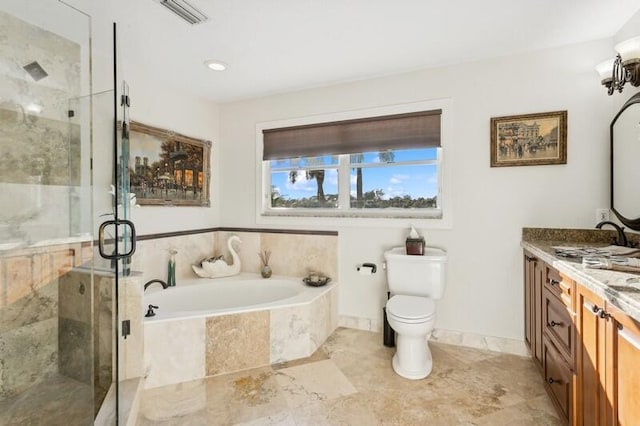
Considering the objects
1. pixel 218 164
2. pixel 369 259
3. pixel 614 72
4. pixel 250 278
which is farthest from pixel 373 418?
pixel 218 164

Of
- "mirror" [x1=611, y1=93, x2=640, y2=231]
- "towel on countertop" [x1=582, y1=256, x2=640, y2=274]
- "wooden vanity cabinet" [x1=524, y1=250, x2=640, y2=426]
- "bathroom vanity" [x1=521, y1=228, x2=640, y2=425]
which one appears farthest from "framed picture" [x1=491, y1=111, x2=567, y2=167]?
"towel on countertop" [x1=582, y1=256, x2=640, y2=274]

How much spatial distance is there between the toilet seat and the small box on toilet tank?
0.34 metres

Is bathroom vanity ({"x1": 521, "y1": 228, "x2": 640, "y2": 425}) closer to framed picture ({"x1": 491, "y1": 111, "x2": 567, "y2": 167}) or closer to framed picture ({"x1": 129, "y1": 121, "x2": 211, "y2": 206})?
framed picture ({"x1": 491, "y1": 111, "x2": 567, "y2": 167})

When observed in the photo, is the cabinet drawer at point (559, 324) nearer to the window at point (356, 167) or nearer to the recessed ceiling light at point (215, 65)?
the window at point (356, 167)

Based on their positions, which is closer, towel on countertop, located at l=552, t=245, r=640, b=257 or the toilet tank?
towel on countertop, located at l=552, t=245, r=640, b=257

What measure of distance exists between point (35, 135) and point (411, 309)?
247 cm

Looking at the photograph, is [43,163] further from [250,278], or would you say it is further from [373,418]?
[373,418]

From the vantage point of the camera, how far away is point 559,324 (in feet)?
5.16

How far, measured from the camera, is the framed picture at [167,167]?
2.62 m

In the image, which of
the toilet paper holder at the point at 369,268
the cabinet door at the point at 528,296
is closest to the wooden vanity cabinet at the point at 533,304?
the cabinet door at the point at 528,296

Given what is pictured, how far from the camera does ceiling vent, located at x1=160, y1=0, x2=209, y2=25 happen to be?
5.68 feet

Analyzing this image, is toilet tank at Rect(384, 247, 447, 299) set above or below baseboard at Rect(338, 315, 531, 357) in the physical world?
above

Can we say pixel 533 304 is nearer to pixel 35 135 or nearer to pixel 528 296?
pixel 528 296

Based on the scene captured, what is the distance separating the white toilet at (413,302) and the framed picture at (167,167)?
6.70 feet
